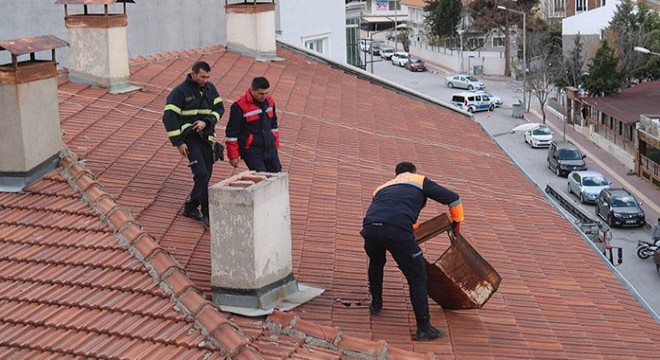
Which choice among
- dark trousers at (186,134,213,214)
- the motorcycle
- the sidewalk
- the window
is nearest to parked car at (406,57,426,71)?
the sidewalk

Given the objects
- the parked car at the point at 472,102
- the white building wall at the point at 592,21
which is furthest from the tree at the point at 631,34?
the parked car at the point at 472,102

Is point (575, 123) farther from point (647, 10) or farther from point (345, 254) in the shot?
point (345, 254)

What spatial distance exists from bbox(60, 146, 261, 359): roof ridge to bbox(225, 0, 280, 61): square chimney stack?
1000 centimetres

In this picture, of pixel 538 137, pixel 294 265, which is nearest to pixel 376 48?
pixel 538 137

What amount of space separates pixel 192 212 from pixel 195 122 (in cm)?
84

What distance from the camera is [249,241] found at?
24.2 feet

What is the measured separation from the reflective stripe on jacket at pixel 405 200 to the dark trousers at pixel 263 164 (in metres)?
1.72

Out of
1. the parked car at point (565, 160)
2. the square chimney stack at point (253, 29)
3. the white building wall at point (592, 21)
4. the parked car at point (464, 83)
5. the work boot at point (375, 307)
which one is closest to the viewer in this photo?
the work boot at point (375, 307)

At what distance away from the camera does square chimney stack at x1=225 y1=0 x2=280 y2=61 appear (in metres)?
19.3

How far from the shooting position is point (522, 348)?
8.36 m

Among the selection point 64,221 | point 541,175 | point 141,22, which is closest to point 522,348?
point 64,221

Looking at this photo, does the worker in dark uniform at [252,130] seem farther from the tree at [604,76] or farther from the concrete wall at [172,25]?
the tree at [604,76]

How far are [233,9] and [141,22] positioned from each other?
435 cm

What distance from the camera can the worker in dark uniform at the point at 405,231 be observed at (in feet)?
25.8
